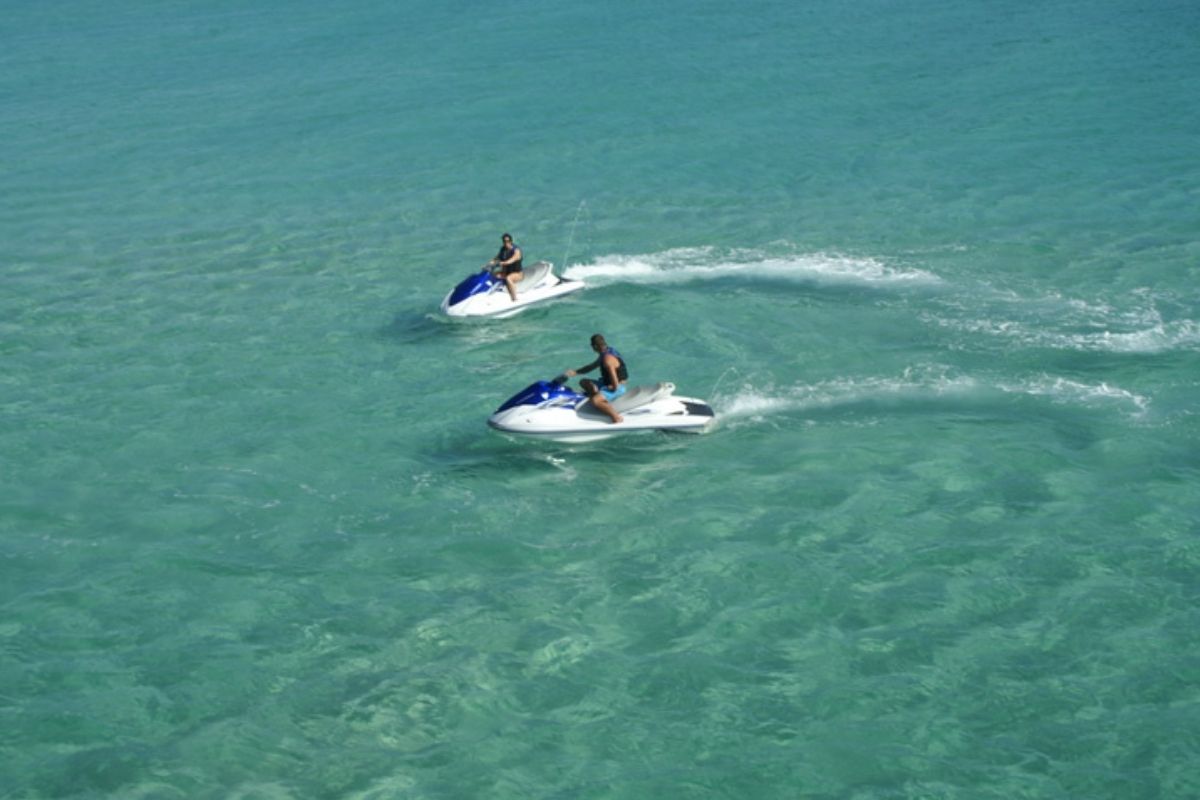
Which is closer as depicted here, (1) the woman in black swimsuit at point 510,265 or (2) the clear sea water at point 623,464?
(2) the clear sea water at point 623,464

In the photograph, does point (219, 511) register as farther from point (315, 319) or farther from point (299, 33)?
point (299, 33)

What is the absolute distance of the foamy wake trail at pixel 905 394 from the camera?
78.5ft

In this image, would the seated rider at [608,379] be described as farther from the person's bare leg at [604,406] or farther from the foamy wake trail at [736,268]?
the foamy wake trail at [736,268]

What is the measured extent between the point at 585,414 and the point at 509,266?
7.38 metres

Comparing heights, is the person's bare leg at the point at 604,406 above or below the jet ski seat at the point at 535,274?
below

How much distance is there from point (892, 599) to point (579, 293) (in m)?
14.1

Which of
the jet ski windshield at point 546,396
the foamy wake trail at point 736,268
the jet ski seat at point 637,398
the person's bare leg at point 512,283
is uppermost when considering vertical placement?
the person's bare leg at point 512,283

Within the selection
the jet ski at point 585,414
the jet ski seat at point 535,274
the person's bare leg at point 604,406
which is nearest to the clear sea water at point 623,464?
the jet ski at point 585,414

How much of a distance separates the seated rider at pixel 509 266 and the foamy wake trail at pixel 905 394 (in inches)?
258

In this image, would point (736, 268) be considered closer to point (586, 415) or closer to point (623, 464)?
point (586, 415)

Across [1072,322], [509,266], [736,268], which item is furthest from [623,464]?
[736,268]

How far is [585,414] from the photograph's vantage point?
75.8ft

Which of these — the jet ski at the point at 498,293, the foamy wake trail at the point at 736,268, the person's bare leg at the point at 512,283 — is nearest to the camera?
the jet ski at the point at 498,293

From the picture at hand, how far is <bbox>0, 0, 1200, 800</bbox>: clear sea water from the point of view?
16.0 m
